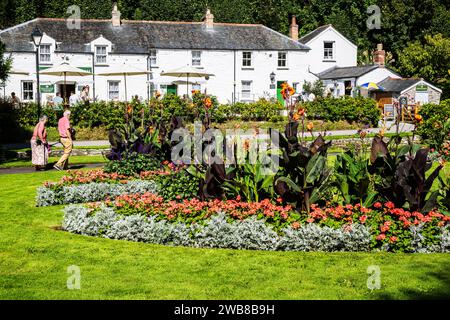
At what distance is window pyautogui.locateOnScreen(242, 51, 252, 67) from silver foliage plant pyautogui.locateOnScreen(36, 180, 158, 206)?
35578 millimetres

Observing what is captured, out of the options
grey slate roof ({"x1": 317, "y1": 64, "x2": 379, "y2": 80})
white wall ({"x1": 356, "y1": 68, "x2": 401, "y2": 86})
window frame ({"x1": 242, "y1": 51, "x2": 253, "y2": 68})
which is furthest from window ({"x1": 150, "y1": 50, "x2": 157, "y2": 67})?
white wall ({"x1": 356, "y1": 68, "x2": 401, "y2": 86})

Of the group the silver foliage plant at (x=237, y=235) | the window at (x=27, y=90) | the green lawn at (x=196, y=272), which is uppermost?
the window at (x=27, y=90)

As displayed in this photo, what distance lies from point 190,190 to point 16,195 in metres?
5.24

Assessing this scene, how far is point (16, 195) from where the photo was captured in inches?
572

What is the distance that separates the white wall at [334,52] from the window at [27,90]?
2359cm

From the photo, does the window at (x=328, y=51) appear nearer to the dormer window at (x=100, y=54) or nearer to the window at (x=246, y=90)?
the window at (x=246, y=90)

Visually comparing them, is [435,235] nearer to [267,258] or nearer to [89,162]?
[267,258]

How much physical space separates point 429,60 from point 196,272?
51.1m

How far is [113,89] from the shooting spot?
148 ft

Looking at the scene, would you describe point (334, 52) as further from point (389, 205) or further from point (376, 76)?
point (389, 205)

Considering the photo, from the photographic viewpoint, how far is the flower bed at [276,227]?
9133 mm

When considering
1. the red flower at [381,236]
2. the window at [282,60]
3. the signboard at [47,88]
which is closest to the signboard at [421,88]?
the window at [282,60]

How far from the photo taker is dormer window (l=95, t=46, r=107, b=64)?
44.1 metres
